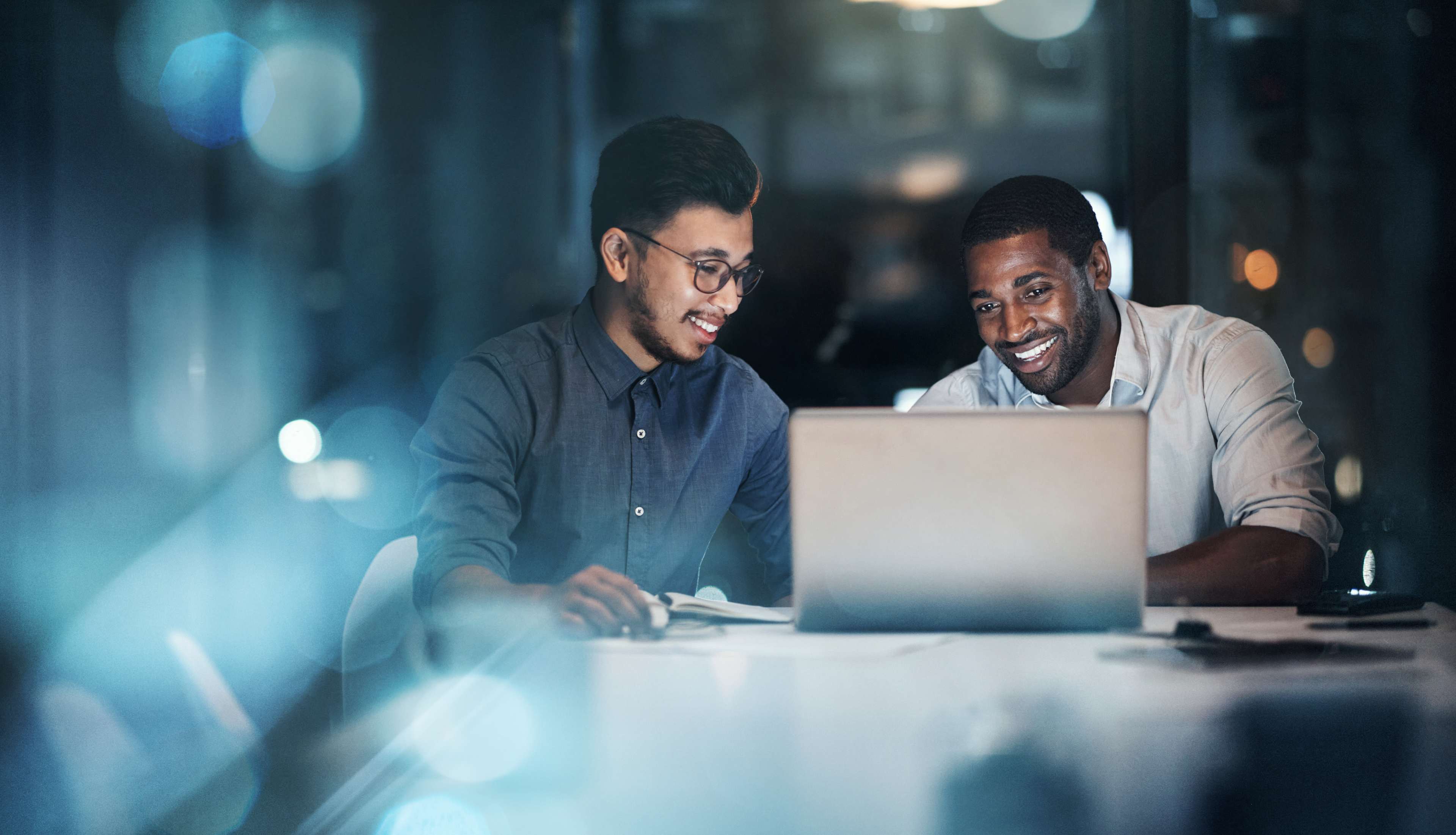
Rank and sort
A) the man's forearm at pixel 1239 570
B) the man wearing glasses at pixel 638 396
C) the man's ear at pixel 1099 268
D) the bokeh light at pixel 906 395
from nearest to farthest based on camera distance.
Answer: the man's forearm at pixel 1239 570, the man wearing glasses at pixel 638 396, the man's ear at pixel 1099 268, the bokeh light at pixel 906 395

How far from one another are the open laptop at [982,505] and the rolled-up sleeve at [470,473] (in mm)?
753

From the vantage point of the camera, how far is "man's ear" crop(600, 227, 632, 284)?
207 cm

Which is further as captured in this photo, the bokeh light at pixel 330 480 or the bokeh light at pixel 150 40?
the bokeh light at pixel 330 480

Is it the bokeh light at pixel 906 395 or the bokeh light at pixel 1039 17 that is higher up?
the bokeh light at pixel 1039 17

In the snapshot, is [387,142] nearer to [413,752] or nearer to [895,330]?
[895,330]

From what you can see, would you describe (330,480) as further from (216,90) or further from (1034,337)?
(1034,337)

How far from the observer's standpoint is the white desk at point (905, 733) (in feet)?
2.23

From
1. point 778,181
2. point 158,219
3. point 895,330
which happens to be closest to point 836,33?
point 778,181

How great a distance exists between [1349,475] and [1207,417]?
1.56 meters

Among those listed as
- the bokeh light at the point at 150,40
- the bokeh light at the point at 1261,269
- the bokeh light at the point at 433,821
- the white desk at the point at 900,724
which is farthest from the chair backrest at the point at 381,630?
the bokeh light at the point at 1261,269

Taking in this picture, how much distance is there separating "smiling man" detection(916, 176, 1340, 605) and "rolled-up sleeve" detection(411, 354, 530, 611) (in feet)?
3.25

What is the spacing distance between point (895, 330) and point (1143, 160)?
38.2 inches

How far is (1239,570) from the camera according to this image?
1.50 m

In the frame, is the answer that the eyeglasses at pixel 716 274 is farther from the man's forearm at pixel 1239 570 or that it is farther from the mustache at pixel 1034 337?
the man's forearm at pixel 1239 570
